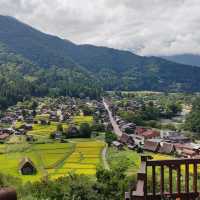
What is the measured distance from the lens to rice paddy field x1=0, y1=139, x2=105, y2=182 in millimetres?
41556

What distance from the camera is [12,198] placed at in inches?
221

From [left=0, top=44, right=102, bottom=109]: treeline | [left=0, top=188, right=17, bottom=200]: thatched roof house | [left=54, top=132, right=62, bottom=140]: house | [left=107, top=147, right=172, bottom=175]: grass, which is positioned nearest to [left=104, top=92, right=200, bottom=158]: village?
[left=107, top=147, right=172, bottom=175]: grass

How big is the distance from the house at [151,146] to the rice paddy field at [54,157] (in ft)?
19.8

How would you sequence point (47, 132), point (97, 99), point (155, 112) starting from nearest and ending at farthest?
point (47, 132) < point (155, 112) < point (97, 99)

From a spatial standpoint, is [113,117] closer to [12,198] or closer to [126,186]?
[126,186]

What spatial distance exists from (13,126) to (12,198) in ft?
251

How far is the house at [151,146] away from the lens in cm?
5910

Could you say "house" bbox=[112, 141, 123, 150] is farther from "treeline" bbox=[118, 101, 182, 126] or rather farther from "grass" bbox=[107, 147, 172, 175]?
"treeline" bbox=[118, 101, 182, 126]

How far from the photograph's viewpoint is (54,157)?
161ft

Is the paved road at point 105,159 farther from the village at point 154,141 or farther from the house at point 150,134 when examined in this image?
the house at point 150,134

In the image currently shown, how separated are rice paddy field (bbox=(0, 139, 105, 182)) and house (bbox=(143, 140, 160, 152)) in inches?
237

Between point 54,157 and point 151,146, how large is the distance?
16.6m

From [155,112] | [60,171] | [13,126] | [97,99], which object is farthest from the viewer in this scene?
[97,99]

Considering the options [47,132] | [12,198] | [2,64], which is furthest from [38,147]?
[2,64]
